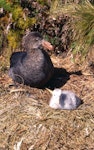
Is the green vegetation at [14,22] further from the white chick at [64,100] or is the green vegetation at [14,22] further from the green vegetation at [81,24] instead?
the white chick at [64,100]

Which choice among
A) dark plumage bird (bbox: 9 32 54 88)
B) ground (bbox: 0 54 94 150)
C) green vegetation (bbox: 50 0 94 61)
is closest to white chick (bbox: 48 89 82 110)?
ground (bbox: 0 54 94 150)

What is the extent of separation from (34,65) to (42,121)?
37.6 inches

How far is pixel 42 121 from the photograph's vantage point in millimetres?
4809

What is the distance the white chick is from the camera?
5008 millimetres

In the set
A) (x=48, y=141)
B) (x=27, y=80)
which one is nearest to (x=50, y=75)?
(x=27, y=80)

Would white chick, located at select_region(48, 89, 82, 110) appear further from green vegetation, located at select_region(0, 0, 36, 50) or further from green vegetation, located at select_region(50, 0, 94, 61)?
green vegetation, located at select_region(0, 0, 36, 50)

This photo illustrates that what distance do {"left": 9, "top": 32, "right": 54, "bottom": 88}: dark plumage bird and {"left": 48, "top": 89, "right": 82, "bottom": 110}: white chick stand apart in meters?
0.38

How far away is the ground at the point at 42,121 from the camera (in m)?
4.59

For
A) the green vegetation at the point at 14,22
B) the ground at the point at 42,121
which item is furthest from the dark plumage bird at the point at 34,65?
the green vegetation at the point at 14,22

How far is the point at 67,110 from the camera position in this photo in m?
4.97

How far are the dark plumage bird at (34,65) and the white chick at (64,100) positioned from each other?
0.38m

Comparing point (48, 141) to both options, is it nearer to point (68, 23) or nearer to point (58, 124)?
point (58, 124)

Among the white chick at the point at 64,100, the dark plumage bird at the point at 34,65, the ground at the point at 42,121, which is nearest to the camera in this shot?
the ground at the point at 42,121

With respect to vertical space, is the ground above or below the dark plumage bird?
below
